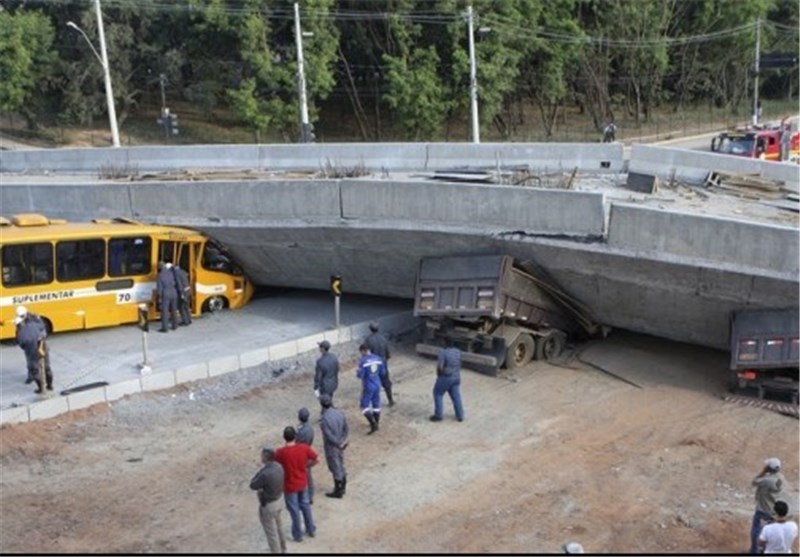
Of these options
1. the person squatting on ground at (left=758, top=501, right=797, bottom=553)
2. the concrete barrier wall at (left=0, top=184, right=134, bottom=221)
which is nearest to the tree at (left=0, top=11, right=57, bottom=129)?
the concrete barrier wall at (left=0, top=184, right=134, bottom=221)

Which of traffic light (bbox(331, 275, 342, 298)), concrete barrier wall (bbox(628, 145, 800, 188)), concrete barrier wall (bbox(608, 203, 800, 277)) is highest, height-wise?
concrete barrier wall (bbox(628, 145, 800, 188))

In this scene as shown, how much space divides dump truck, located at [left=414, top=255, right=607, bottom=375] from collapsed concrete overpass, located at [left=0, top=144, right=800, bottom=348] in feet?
1.26

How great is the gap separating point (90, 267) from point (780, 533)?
13.6 m

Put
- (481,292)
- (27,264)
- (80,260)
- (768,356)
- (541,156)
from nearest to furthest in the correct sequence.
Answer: (768,356), (481,292), (27,264), (80,260), (541,156)

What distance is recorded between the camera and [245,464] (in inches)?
539

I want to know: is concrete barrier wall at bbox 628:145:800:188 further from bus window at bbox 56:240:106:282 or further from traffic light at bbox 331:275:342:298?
bus window at bbox 56:240:106:282

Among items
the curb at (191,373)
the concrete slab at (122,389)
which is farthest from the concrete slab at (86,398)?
the concrete slab at (122,389)

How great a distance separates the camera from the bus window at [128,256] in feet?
61.7

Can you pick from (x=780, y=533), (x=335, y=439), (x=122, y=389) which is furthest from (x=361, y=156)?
(x=780, y=533)

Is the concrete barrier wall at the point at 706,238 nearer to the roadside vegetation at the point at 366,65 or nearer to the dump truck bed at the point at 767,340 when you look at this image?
the dump truck bed at the point at 767,340

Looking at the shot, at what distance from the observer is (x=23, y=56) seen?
46281 millimetres

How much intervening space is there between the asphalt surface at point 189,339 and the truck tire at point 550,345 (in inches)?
140

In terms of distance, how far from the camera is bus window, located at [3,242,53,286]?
57.7 feet

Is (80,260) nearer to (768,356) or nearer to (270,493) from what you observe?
(270,493)
